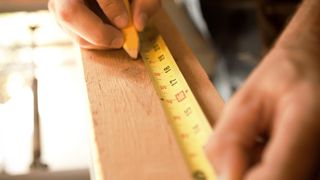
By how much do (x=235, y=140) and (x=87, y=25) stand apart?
36 centimetres

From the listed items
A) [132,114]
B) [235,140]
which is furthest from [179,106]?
[235,140]

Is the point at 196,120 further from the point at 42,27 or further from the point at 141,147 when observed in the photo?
the point at 42,27

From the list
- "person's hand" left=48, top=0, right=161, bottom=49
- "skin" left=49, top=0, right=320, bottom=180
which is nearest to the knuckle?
"person's hand" left=48, top=0, right=161, bottom=49

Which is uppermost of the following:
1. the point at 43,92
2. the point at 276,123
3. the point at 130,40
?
the point at 276,123

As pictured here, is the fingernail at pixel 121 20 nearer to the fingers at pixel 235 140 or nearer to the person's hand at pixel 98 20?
the person's hand at pixel 98 20

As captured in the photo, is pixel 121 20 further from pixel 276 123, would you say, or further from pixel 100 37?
pixel 276 123

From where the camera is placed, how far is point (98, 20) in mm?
733

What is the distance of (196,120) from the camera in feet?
1.89

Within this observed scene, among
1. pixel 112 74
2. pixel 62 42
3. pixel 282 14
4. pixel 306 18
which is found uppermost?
pixel 306 18

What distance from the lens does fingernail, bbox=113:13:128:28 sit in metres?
0.73

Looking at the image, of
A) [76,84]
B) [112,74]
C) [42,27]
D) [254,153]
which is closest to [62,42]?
[42,27]

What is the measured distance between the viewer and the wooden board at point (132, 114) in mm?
505

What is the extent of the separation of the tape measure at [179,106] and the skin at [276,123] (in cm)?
4

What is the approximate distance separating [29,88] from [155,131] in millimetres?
308
